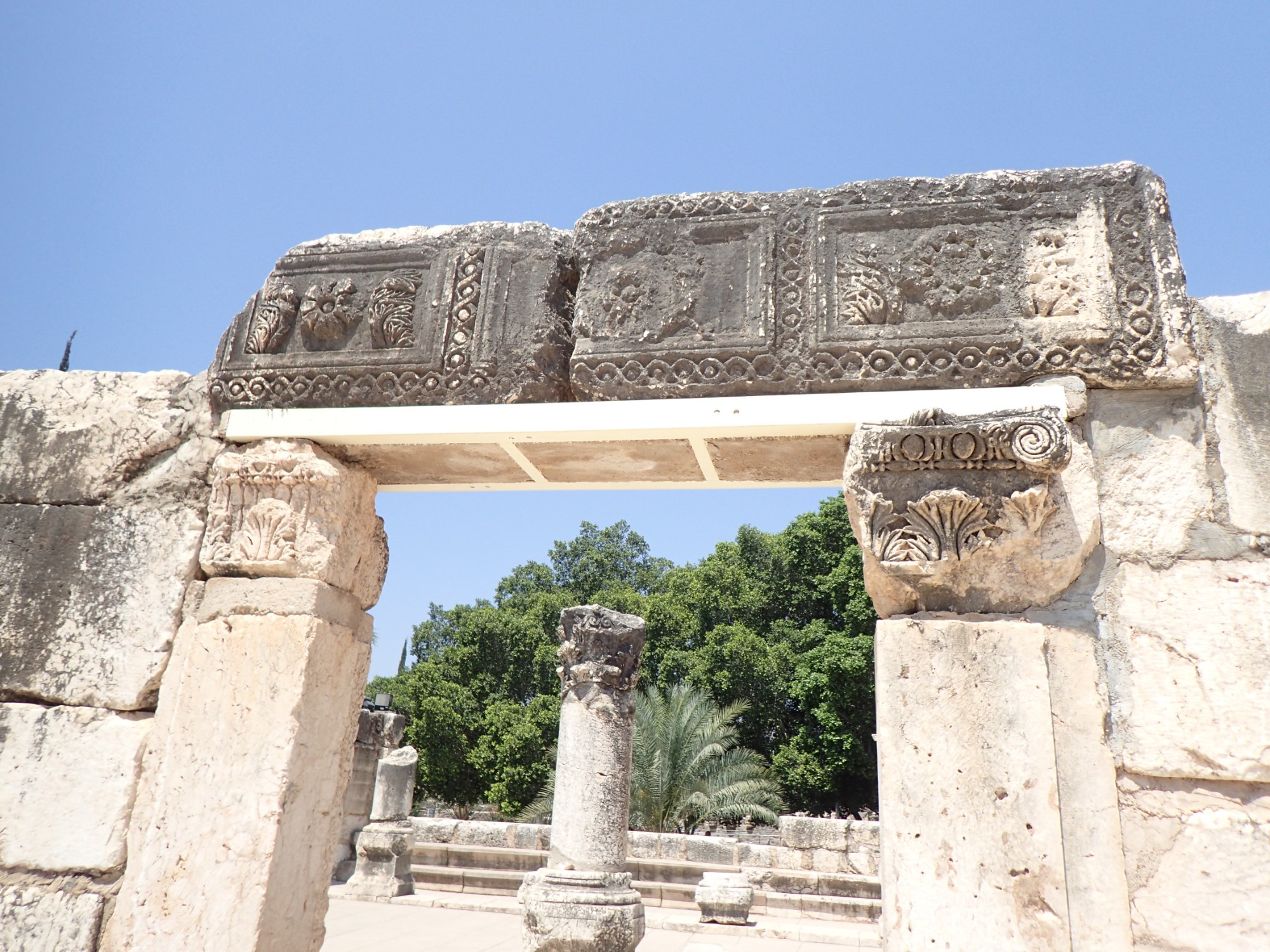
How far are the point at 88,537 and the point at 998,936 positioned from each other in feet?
10.8

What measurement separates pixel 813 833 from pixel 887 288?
10948 millimetres

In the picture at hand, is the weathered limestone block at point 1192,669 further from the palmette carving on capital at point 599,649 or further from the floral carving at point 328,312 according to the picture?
the palmette carving on capital at point 599,649

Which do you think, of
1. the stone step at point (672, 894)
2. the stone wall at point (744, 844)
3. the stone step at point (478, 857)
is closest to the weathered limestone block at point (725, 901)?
the stone step at point (672, 894)

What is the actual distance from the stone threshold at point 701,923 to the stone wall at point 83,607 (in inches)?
298

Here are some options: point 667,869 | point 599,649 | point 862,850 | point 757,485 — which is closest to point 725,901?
point 667,869

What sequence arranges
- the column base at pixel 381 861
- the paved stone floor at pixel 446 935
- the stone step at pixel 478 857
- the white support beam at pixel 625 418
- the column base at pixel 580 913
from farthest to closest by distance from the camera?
the stone step at pixel 478 857 < the column base at pixel 381 861 < the paved stone floor at pixel 446 935 < the column base at pixel 580 913 < the white support beam at pixel 625 418

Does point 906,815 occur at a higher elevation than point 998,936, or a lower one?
higher

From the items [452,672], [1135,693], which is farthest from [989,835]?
[452,672]

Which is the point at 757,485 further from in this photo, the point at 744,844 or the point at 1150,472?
the point at 744,844

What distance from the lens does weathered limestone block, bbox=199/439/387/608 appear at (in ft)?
10.3

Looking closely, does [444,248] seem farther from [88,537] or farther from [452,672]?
[452,672]

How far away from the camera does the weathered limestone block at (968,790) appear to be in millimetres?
2219

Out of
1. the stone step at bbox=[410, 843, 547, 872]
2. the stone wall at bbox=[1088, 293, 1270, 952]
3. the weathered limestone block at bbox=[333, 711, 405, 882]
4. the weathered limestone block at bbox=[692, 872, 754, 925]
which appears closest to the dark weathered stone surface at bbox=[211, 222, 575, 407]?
the stone wall at bbox=[1088, 293, 1270, 952]

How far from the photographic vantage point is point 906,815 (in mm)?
2354
